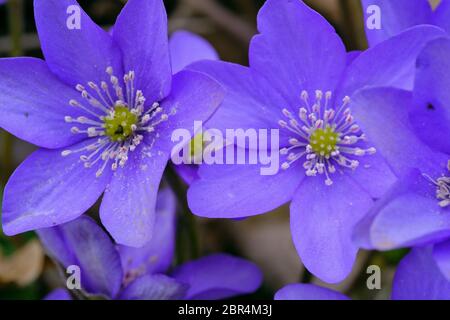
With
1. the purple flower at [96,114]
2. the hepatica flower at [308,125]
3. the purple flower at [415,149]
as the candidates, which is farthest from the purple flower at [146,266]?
the purple flower at [415,149]

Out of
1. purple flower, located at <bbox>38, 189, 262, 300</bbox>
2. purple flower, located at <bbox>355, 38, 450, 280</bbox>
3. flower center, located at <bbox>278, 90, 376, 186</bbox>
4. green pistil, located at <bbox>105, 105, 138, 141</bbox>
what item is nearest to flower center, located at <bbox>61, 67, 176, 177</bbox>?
green pistil, located at <bbox>105, 105, 138, 141</bbox>

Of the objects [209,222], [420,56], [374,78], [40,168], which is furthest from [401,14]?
[209,222]

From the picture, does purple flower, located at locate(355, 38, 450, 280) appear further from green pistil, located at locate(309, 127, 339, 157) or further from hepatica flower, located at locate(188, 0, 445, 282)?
green pistil, located at locate(309, 127, 339, 157)

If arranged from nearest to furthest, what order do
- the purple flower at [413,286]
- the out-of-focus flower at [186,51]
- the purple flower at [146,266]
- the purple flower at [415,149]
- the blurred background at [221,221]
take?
the purple flower at [415,149]
the purple flower at [413,286]
the purple flower at [146,266]
the out-of-focus flower at [186,51]
the blurred background at [221,221]

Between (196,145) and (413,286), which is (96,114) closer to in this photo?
(196,145)

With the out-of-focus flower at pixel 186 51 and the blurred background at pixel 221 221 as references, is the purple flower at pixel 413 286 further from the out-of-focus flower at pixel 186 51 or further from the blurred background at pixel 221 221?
the blurred background at pixel 221 221
